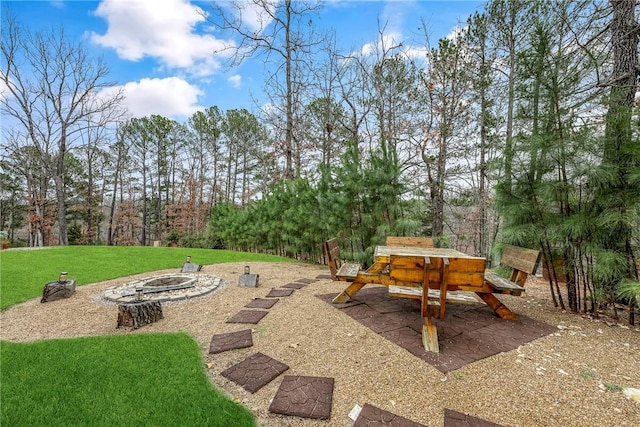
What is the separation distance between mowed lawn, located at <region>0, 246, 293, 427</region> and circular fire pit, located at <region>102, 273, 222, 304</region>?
120 centimetres

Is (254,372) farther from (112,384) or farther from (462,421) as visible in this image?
(462,421)

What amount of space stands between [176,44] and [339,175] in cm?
584

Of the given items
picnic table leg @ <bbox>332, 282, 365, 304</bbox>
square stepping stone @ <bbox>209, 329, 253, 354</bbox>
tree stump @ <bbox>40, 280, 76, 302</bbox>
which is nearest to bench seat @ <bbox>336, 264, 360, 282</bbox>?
picnic table leg @ <bbox>332, 282, 365, 304</bbox>

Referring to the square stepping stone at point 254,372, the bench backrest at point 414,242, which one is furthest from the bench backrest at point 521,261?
the square stepping stone at point 254,372

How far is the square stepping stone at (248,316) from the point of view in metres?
3.21

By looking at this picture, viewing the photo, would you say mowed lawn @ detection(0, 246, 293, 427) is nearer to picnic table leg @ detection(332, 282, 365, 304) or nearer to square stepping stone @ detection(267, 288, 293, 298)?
square stepping stone @ detection(267, 288, 293, 298)

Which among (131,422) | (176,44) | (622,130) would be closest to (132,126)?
(176,44)

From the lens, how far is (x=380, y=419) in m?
1.63

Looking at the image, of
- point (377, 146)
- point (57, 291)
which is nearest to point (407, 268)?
point (377, 146)

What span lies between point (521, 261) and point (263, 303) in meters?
3.31

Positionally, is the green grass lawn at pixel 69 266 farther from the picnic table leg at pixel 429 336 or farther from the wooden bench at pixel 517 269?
the wooden bench at pixel 517 269

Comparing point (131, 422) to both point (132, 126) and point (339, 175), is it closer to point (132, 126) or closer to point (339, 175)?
point (339, 175)

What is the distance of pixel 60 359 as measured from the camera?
2.36 metres

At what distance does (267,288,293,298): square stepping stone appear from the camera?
4.16 metres
